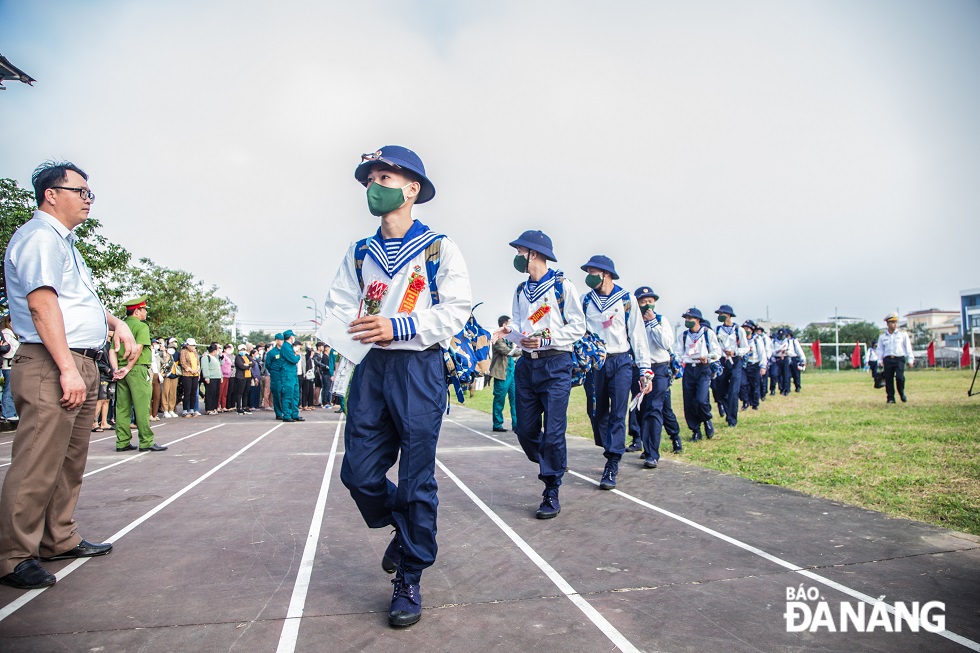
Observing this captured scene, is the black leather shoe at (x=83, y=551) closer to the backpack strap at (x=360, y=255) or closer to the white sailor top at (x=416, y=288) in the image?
the white sailor top at (x=416, y=288)

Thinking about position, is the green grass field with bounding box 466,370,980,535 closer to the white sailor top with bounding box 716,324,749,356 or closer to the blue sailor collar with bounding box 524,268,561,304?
the white sailor top with bounding box 716,324,749,356

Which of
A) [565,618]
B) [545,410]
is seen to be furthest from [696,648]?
[545,410]

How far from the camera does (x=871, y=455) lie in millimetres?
7707

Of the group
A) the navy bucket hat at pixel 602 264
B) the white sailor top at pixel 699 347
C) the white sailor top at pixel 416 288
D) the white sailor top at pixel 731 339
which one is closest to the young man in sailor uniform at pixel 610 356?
the navy bucket hat at pixel 602 264

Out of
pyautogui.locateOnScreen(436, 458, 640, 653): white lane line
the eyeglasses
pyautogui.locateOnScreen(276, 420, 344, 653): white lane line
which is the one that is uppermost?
the eyeglasses

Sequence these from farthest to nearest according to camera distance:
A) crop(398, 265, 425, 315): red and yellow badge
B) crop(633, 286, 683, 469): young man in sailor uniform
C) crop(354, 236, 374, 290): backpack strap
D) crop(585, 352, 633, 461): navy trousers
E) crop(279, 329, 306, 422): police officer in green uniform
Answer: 1. crop(279, 329, 306, 422): police officer in green uniform
2. crop(633, 286, 683, 469): young man in sailor uniform
3. crop(585, 352, 633, 461): navy trousers
4. crop(354, 236, 374, 290): backpack strap
5. crop(398, 265, 425, 315): red and yellow badge

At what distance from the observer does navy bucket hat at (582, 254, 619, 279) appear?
693cm

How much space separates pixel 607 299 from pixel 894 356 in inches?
451

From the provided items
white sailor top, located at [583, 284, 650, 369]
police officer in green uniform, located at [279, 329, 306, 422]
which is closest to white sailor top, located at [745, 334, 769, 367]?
white sailor top, located at [583, 284, 650, 369]

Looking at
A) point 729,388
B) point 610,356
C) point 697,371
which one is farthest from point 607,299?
point 729,388

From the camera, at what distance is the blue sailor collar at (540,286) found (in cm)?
596

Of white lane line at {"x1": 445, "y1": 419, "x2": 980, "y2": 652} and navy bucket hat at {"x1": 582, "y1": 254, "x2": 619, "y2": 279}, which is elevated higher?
navy bucket hat at {"x1": 582, "y1": 254, "x2": 619, "y2": 279}

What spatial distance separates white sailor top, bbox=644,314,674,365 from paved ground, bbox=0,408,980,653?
9.38 ft

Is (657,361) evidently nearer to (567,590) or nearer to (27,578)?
(567,590)
